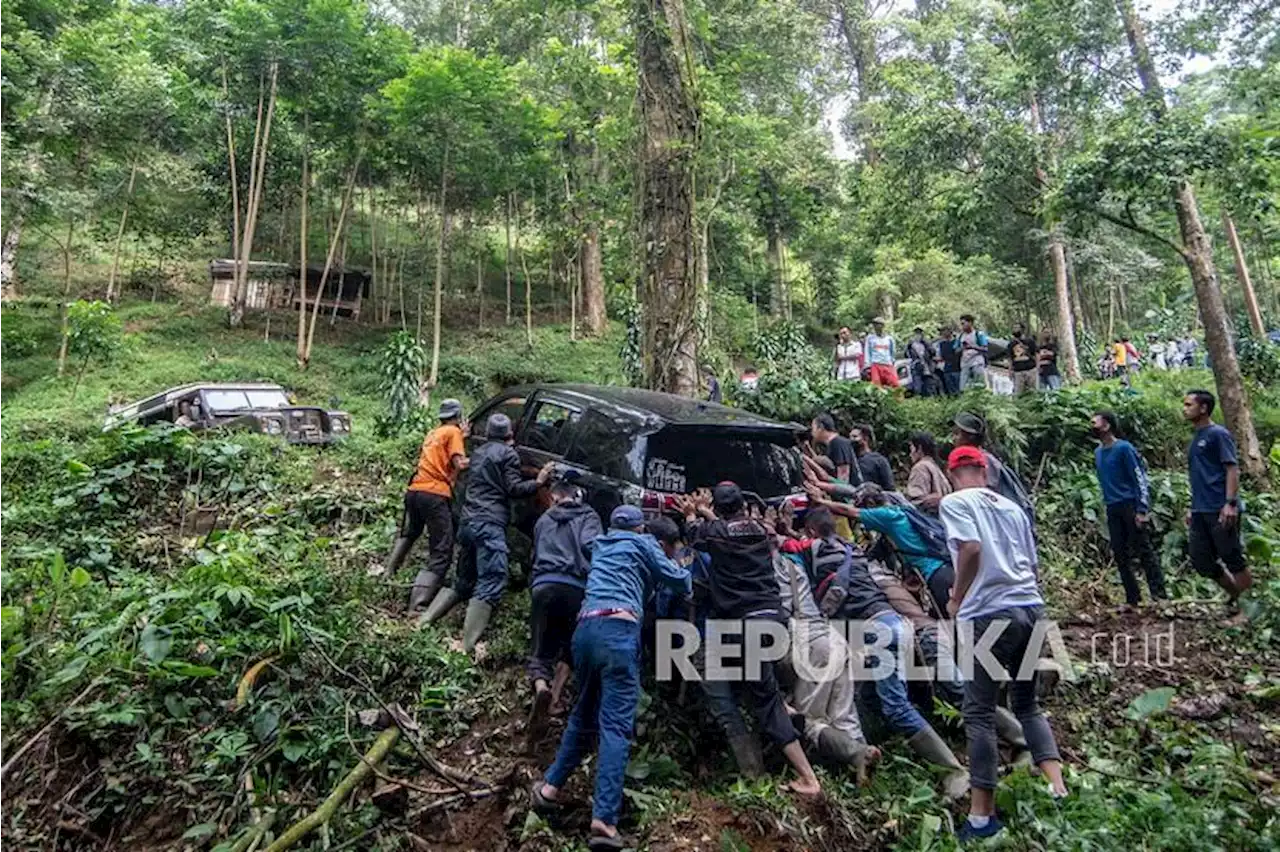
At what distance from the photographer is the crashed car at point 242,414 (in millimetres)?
11000

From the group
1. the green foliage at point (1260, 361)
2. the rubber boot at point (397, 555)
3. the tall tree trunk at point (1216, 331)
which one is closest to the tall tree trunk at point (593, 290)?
the green foliage at point (1260, 361)

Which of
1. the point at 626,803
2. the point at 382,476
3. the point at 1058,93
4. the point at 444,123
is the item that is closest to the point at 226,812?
the point at 626,803

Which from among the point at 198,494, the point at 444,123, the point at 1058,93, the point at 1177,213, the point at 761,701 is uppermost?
the point at 444,123

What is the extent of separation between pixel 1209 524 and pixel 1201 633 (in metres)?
0.83

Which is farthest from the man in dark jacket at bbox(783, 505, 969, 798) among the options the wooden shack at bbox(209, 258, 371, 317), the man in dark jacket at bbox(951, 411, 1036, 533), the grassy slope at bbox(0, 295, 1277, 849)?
the wooden shack at bbox(209, 258, 371, 317)

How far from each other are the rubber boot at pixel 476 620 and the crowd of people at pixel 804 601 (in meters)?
0.02

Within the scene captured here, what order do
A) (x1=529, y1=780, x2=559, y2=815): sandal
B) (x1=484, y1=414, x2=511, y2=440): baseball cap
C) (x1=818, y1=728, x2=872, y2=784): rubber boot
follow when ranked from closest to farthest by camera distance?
(x1=529, y1=780, x2=559, y2=815): sandal
(x1=818, y1=728, x2=872, y2=784): rubber boot
(x1=484, y1=414, x2=511, y2=440): baseball cap

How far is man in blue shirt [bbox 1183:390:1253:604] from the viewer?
228 inches

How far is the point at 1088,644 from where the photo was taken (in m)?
5.95

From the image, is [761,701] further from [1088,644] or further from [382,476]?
[382,476]

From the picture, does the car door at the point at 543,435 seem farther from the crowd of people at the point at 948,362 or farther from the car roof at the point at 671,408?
the crowd of people at the point at 948,362

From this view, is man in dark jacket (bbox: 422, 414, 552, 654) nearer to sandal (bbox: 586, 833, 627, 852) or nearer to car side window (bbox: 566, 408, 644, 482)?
car side window (bbox: 566, 408, 644, 482)

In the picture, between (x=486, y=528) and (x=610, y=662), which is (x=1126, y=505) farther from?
(x=486, y=528)

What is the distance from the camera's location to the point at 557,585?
15.0 ft
